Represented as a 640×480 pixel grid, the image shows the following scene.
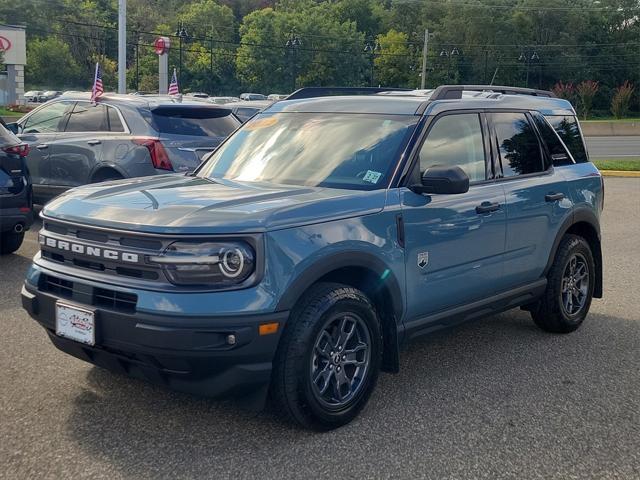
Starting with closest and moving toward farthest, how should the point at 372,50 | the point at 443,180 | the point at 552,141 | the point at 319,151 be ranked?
→ the point at 443,180 < the point at 319,151 < the point at 552,141 < the point at 372,50

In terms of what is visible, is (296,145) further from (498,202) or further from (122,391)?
(122,391)

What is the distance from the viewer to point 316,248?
3898mm

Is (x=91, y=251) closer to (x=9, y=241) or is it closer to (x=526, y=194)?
(x=526, y=194)

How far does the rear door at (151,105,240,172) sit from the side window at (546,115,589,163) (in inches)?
168

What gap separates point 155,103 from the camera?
958 centimetres

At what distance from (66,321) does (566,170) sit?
13.1 ft

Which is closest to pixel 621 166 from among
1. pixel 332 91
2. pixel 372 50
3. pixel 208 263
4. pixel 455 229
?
pixel 332 91

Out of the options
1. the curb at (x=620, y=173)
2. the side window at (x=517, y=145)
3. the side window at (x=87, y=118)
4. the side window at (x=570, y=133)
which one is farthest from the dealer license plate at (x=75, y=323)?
the curb at (x=620, y=173)

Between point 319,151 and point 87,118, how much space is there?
6.12m

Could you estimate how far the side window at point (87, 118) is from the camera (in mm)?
9852

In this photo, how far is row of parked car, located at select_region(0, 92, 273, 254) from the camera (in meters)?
9.11

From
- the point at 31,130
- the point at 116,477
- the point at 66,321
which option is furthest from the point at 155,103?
the point at 116,477

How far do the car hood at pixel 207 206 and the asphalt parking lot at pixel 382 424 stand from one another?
3.60 feet

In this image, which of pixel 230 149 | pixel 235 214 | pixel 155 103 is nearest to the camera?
pixel 235 214
